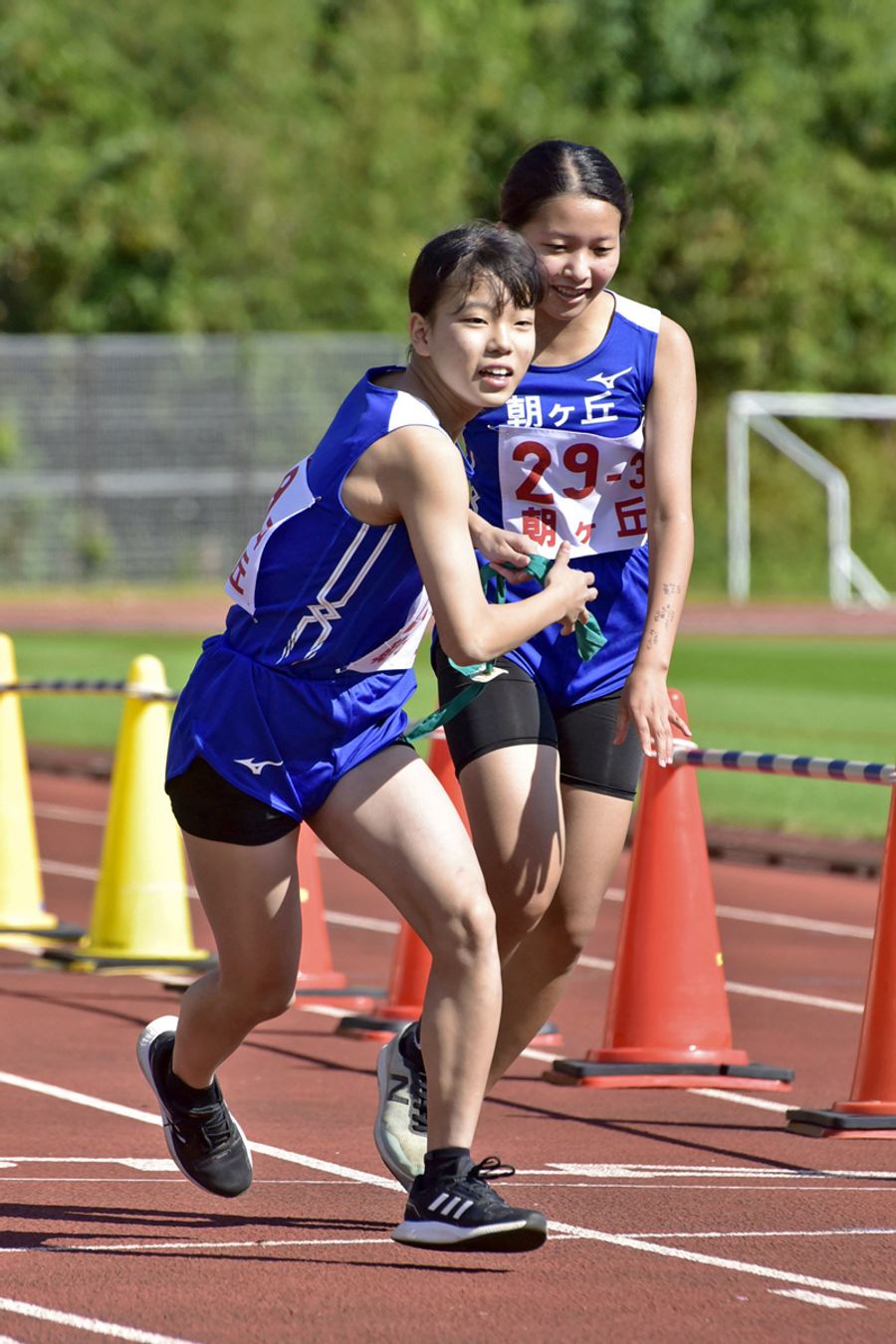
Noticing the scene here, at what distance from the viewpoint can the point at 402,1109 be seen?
17.9 feet

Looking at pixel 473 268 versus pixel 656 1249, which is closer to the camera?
pixel 473 268

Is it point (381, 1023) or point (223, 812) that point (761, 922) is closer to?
point (381, 1023)

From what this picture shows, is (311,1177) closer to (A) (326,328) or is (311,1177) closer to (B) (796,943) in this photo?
(B) (796,943)

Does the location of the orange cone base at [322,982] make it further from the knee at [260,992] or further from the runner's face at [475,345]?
the runner's face at [475,345]

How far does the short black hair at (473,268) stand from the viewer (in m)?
5.07

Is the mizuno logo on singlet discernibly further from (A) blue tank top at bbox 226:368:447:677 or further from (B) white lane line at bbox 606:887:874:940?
(B) white lane line at bbox 606:887:874:940

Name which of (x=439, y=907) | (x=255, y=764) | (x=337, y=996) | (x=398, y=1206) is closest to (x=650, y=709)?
(x=439, y=907)

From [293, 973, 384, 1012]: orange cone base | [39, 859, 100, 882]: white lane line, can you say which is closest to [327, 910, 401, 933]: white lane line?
[39, 859, 100, 882]: white lane line

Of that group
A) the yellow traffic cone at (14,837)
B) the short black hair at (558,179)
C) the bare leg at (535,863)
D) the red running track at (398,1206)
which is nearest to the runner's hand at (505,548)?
the bare leg at (535,863)

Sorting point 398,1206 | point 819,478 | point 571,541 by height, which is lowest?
point 398,1206

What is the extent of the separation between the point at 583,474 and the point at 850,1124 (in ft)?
6.92

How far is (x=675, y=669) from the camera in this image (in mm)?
29828

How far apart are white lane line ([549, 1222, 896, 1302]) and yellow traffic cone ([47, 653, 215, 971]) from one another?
4841 millimetres

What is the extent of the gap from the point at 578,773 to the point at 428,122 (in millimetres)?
48019
